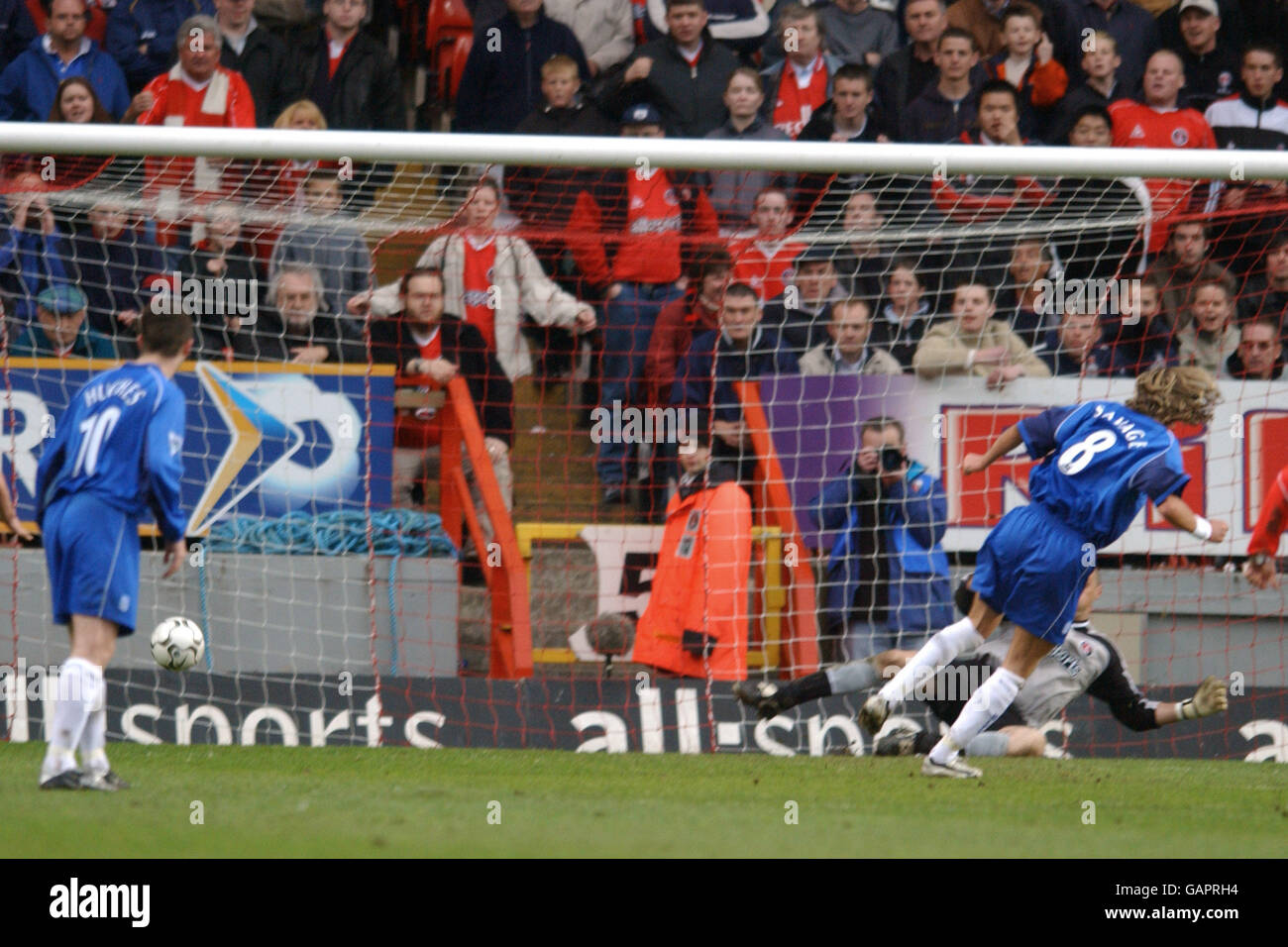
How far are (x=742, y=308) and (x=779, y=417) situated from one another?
626 mm

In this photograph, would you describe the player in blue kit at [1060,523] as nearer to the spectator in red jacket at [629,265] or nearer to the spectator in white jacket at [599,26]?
the spectator in red jacket at [629,265]

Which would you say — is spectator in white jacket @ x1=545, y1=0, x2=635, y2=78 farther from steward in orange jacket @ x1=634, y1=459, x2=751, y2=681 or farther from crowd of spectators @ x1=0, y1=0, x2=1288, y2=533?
steward in orange jacket @ x1=634, y1=459, x2=751, y2=681

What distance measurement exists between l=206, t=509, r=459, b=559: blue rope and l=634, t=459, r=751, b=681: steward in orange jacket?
43.9 inches

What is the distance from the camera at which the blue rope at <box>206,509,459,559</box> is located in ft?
26.4

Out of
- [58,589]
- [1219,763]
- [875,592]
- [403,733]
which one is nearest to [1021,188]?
[875,592]

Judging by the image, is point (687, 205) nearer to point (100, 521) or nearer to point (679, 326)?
point (679, 326)

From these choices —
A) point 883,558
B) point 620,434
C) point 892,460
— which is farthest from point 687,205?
point 883,558

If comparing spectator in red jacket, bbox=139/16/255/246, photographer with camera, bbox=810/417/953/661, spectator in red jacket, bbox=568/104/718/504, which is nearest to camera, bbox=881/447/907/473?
photographer with camera, bbox=810/417/953/661

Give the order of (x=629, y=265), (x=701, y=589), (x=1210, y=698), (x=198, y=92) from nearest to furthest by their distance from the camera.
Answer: (x=1210, y=698), (x=701, y=589), (x=629, y=265), (x=198, y=92)

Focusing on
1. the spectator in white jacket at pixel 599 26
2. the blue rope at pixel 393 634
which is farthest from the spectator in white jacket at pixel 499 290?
the spectator in white jacket at pixel 599 26

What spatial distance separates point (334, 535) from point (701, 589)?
1891 mm

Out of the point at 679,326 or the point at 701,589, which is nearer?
the point at 701,589

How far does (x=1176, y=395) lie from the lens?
6.13 meters
